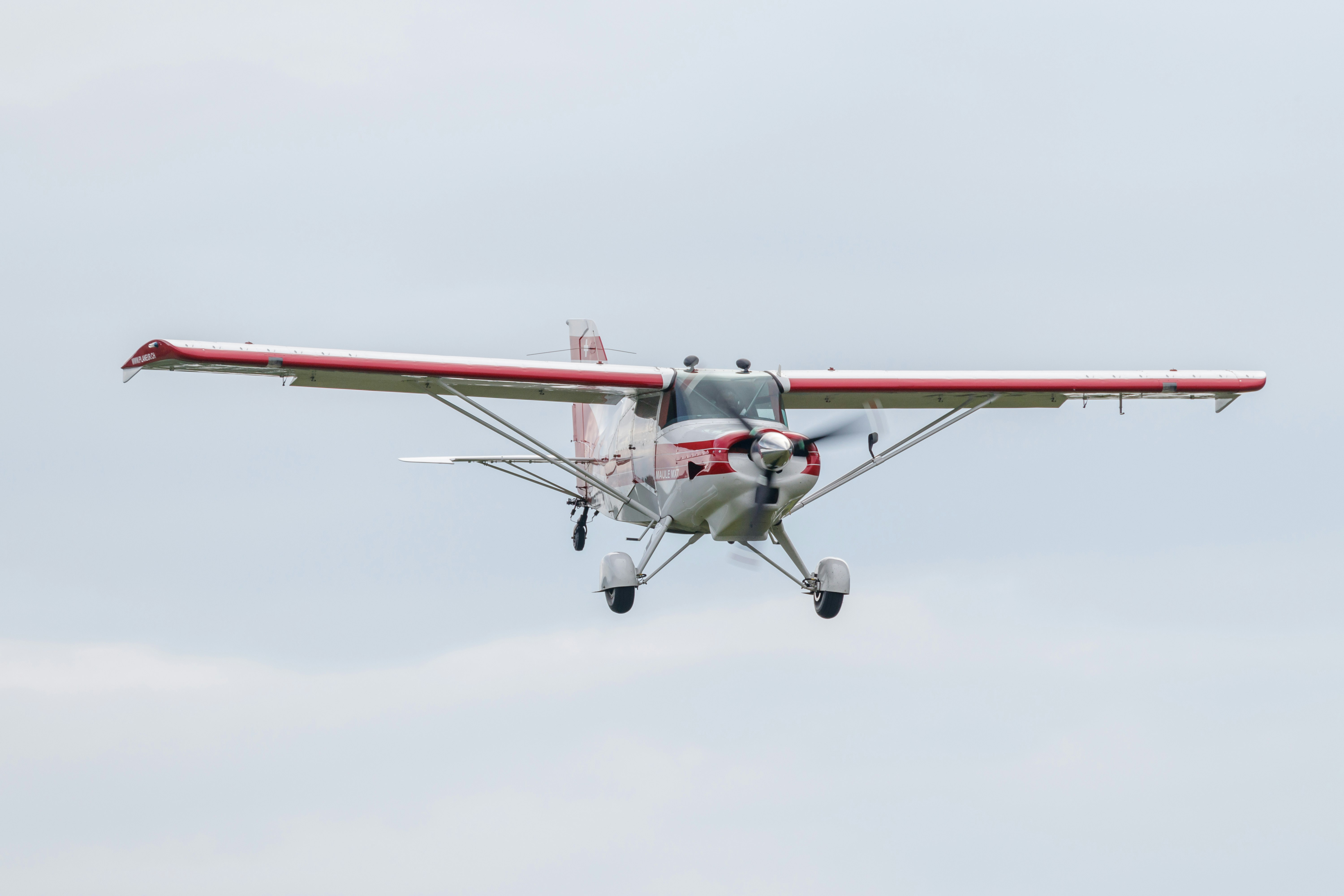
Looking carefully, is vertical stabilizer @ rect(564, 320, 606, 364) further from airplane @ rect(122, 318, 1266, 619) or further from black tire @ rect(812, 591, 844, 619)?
black tire @ rect(812, 591, 844, 619)

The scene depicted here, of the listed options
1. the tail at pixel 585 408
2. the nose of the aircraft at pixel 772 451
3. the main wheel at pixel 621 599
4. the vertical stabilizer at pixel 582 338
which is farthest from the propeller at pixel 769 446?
the vertical stabilizer at pixel 582 338

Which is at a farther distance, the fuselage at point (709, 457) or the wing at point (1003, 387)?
the wing at point (1003, 387)

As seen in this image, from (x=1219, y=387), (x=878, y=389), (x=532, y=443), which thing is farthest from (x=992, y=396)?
(x=532, y=443)

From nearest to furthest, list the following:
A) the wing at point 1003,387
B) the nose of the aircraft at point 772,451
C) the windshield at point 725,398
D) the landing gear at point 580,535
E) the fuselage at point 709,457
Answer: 1. the nose of the aircraft at point 772,451
2. the fuselage at point 709,457
3. the windshield at point 725,398
4. the wing at point 1003,387
5. the landing gear at point 580,535

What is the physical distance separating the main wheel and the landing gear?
5330mm

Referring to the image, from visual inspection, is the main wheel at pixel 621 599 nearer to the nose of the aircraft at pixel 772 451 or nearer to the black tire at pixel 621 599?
the black tire at pixel 621 599

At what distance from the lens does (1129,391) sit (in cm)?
2500

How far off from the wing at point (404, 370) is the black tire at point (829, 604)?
349cm

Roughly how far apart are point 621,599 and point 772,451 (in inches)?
125

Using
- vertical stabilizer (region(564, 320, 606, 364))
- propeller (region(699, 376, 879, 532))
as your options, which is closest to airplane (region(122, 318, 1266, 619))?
propeller (region(699, 376, 879, 532))

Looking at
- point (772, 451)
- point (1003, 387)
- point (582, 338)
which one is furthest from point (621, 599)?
point (582, 338)

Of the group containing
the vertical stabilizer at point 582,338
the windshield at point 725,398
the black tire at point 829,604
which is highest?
the vertical stabilizer at point 582,338

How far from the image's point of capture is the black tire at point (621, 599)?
2106 centimetres

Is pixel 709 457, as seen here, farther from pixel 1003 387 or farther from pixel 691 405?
pixel 1003 387
